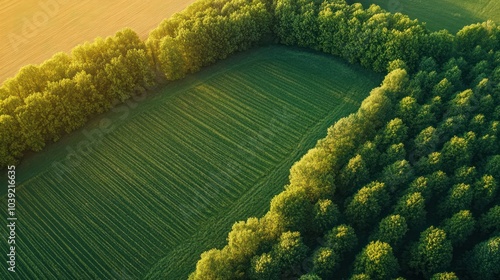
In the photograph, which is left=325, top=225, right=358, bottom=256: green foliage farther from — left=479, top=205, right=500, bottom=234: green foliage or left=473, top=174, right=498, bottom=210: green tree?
left=473, top=174, right=498, bottom=210: green tree

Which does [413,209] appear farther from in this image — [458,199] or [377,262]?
[377,262]

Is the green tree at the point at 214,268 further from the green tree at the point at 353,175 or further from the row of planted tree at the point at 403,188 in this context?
the green tree at the point at 353,175

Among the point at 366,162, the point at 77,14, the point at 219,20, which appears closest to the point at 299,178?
the point at 366,162

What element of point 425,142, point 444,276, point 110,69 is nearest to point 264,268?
point 444,276

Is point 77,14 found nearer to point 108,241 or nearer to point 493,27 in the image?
point 108,241

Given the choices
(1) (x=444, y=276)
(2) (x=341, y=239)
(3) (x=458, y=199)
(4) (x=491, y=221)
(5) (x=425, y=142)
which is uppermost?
(5) (x=425, y=142)

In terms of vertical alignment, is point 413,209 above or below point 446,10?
below
